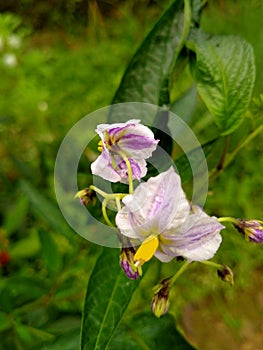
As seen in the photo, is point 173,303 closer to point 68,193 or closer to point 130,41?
point 68,193

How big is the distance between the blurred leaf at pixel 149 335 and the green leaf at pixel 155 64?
226 mm

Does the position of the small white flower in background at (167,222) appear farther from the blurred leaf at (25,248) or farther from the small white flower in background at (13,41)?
the small white flower in background at (13,41)

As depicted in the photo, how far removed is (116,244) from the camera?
0.50 m

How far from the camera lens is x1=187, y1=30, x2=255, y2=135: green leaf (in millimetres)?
503

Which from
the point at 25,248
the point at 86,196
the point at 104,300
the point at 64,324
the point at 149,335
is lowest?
the point at 25,248

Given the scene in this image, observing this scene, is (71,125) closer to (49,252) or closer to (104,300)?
(49,252)

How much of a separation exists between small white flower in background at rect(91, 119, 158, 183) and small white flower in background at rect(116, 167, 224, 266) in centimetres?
4

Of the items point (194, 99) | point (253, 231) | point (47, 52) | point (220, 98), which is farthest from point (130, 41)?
point (253, 231)

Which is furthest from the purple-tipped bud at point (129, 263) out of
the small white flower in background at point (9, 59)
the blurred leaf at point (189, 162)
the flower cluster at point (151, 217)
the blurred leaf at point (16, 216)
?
the small white flower in background at point (9, 59)

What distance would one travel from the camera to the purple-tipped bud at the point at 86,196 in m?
0.42

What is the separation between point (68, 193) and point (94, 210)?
35 cm

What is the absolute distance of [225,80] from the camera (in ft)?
1.66

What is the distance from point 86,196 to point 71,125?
2.72 ft

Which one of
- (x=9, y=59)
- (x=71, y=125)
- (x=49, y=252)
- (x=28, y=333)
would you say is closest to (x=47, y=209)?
(x=49, y=252)
